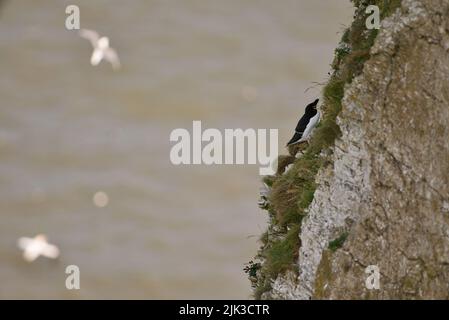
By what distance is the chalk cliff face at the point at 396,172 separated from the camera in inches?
601

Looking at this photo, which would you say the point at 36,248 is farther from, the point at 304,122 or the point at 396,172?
the point at 396,172

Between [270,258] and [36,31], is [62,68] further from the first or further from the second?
[270,258]

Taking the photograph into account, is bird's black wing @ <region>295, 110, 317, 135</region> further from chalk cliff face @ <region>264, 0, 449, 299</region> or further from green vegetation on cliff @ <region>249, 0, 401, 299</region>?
chalk cliff face @ <region>264, 0, 449, 299</region>

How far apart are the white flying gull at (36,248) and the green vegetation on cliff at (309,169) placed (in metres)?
42.6

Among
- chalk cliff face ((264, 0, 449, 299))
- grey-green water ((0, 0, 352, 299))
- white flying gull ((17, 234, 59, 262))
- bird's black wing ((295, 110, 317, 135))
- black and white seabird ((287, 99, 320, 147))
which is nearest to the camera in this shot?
chalk cliff face ((264, 0, 449, 299))

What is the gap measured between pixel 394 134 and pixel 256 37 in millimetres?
67990

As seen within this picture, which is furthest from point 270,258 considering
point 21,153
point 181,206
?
point 21,153

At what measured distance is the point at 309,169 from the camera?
1828 centimetres

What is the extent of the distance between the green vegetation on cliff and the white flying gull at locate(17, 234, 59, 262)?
42598 mm

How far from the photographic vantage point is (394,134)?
1562 centimetres

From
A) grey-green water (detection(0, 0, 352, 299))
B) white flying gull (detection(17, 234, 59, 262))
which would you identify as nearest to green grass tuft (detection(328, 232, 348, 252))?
grey-green water (detection(0, 0, 352, 299))

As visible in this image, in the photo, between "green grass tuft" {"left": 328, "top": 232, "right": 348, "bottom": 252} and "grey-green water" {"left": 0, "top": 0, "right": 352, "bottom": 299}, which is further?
"grey-green water" {"left": 0, "top": 0, "right": 352, "bottom": 299}

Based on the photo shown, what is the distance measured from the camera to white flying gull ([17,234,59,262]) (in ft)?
200

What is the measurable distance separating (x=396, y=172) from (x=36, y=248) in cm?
4985
